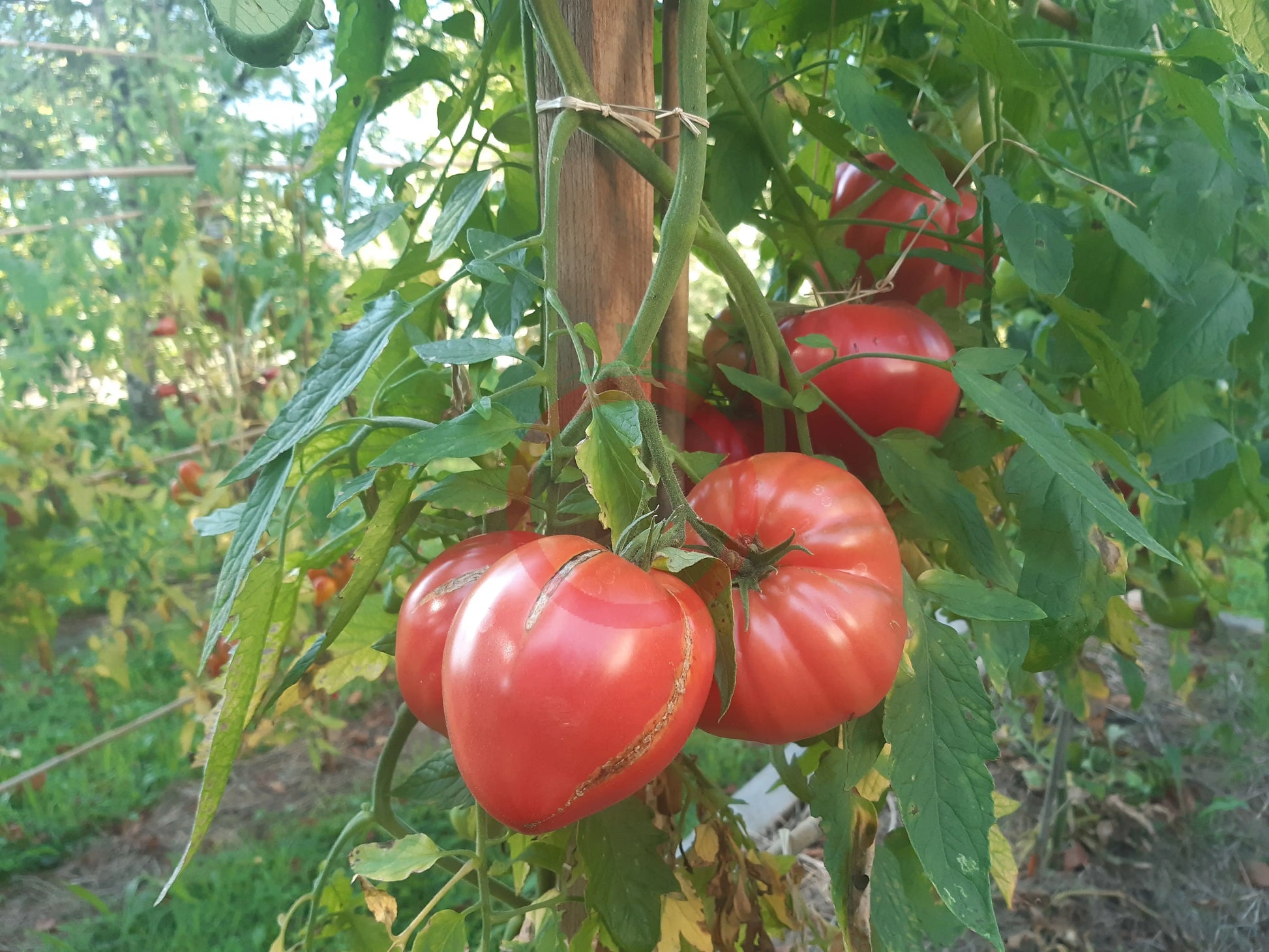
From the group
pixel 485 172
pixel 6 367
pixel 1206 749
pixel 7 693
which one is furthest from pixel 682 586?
pixel 7 693

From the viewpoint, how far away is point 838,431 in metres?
0.54

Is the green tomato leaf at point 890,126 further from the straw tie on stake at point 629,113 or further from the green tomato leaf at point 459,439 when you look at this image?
the green tomato leaf at point 459,439

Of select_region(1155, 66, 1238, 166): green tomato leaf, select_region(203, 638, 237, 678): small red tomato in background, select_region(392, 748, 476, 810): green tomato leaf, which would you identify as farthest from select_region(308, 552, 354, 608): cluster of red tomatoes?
select_region(1155, 66, 1238, 166): green tomato leaf

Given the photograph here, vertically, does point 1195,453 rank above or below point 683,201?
below

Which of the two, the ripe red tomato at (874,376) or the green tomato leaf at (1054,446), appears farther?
the ripe red tomato at (874,376)

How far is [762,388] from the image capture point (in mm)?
462

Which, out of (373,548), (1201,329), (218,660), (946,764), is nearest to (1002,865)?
(946,764)

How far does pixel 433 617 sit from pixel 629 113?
280 mm

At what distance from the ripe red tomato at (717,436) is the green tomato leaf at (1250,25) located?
33 cm

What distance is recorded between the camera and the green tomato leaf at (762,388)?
17.8 inches

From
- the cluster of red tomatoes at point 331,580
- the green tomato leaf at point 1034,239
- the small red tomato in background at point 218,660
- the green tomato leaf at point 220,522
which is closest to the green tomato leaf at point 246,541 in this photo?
the green tomato leaf at point 220,522

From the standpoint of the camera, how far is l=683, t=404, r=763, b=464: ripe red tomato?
54 cm

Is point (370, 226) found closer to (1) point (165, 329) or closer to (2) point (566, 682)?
(2) point (566, 682)

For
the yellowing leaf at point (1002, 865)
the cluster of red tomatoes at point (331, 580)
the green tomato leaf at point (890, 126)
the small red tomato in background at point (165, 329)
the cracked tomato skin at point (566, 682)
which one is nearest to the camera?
the cracked tomato skin at point (566, 682)
